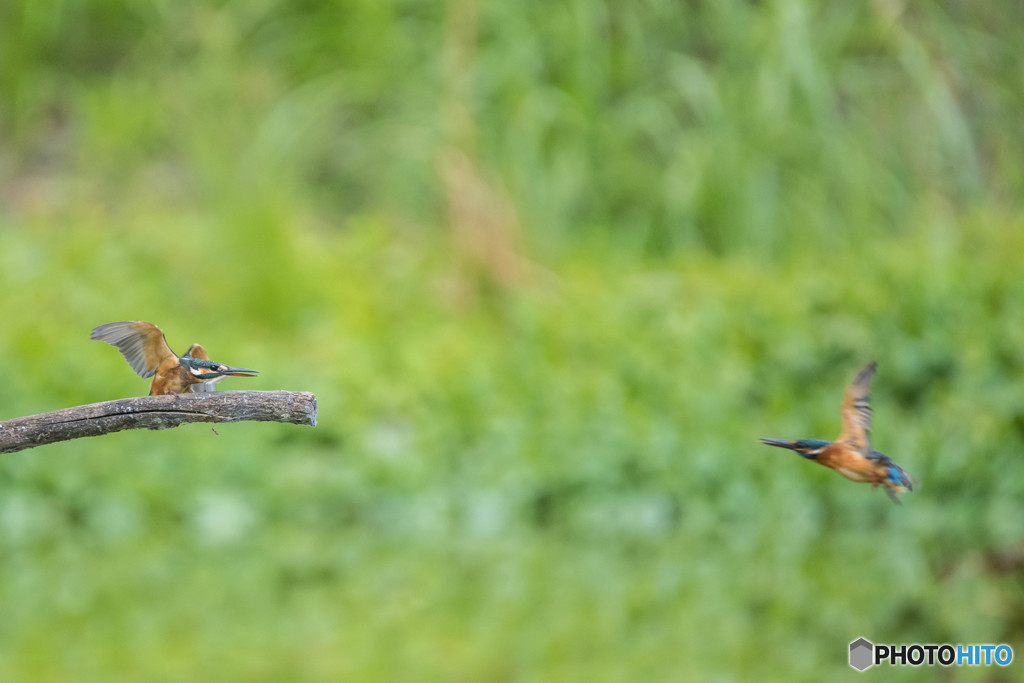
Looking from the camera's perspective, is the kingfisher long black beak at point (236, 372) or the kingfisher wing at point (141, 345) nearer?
the kingfisher long black beak at point (236, 372)

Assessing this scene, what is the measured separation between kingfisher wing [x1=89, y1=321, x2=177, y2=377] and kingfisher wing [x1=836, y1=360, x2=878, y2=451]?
0.44m

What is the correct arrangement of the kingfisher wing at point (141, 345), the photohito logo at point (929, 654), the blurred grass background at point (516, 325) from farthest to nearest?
the blurred grass background at point (516, 325) < the photohito logo at point (929, 654) < the kingfisher wing at point (141, 345)

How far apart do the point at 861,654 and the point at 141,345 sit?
7.20 ft

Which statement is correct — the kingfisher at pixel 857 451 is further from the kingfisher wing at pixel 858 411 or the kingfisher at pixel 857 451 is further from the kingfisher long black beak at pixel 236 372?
the kingfisher long black beak at pixel 236 372

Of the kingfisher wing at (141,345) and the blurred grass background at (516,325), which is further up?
the blurred grass background at (516,325)

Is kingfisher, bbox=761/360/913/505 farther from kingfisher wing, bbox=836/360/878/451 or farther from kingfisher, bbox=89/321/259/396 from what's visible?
kingfisher, bbox=89/321/259/396

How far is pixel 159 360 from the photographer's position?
0.85 m

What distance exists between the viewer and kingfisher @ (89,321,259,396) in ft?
2.58

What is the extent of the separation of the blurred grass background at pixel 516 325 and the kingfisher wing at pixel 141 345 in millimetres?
2028

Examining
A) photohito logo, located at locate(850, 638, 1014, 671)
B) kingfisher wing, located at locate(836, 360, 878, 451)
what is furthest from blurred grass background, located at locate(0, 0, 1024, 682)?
kingfisher wing, located at locate(836, 360, 878, 451)

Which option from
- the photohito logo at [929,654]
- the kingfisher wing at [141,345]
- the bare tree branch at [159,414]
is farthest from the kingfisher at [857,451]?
the photohito logo at [929,654]

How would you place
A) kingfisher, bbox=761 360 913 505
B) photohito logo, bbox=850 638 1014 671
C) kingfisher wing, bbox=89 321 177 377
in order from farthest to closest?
1. photohito logo, bbox=850 638 1014 671
2. kingfisher wing, bbox=89 321 177 377
3. kingfisher, bbox=761 360 913 505

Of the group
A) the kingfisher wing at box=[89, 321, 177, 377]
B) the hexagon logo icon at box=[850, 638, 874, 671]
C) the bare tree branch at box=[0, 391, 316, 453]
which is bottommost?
the bare tree branch at box=[0, 391, 316, 453]

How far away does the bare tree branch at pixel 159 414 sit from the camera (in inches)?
28.2
